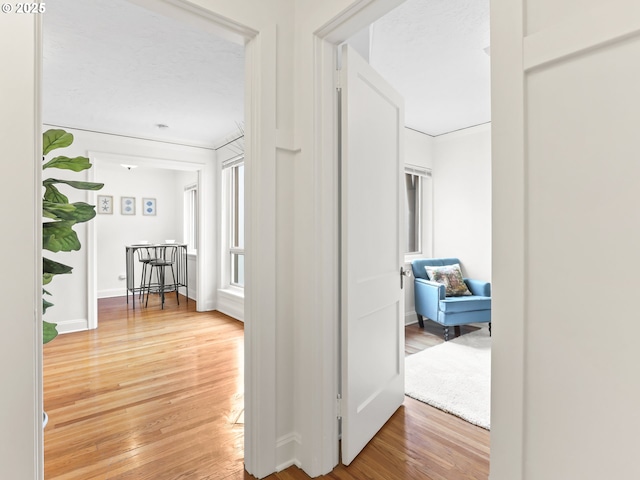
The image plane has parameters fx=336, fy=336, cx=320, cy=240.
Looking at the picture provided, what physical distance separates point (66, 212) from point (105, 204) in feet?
19.4

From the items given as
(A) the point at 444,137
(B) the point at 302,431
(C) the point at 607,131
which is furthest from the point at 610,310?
(A) the point at 444,137

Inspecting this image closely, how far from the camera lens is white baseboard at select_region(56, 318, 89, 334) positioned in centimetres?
404

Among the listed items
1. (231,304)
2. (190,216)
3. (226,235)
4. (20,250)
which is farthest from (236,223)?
(20,250)

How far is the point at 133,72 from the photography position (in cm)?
282

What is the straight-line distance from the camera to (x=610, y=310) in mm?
805

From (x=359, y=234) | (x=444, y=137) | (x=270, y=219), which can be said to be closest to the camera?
(x=270, y=219)

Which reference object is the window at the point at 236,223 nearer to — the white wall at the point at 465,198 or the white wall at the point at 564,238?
the white wall at the point at 465,198

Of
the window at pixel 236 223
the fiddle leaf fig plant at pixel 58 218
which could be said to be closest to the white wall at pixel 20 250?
the fiddle leaf fig plant at pixel 58 218

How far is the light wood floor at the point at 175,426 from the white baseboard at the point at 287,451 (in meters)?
0.04

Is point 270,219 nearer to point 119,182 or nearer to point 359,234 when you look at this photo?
point 359,234

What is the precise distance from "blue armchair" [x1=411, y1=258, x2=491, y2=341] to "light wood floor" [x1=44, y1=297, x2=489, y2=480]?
18.4 inches

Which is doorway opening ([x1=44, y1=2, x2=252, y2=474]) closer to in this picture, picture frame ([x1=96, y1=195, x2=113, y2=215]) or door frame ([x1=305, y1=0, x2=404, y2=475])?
picture frame ([x1=96, y1=195, x2=113, y2=215])

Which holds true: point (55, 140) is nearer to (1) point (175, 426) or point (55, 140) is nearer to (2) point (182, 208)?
(1) point (175, 426)

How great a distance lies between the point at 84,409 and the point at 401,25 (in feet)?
10.9
